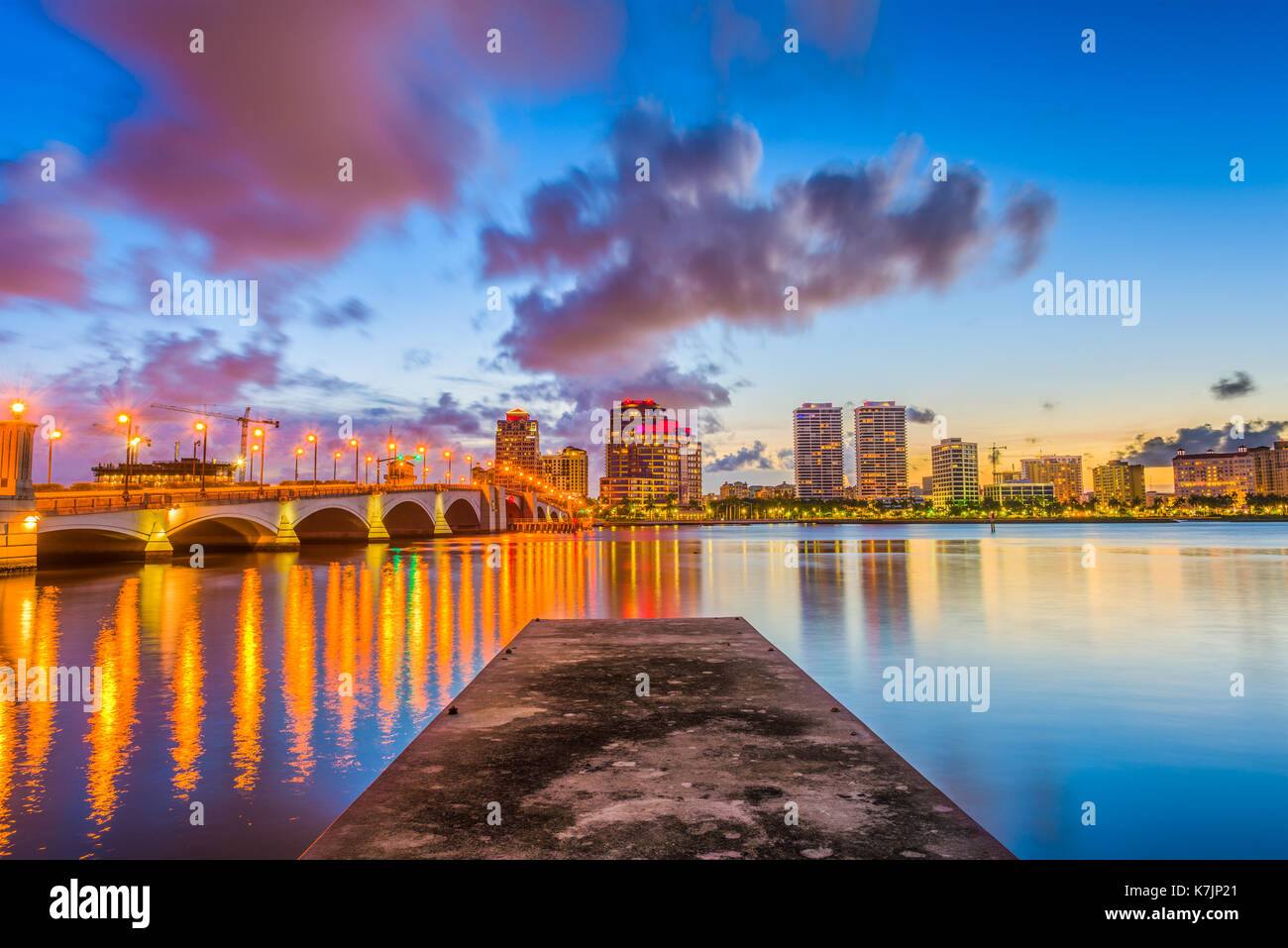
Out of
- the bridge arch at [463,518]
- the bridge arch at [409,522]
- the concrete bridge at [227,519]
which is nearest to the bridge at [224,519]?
the concrete bridge at [227,519]

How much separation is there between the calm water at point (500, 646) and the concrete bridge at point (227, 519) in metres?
11.8

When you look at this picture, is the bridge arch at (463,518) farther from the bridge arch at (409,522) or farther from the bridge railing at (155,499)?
the bridge railing at (155,499)

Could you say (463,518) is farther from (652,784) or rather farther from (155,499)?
(652,784)

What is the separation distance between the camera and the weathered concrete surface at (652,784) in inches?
232

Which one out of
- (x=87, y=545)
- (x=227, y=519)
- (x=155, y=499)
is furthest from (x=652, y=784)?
(x=227, y=519)

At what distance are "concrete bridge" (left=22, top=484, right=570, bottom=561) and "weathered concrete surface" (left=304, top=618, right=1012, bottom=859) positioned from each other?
46304 millimetres

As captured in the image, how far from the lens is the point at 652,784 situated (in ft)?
24.2

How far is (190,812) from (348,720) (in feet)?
14.0

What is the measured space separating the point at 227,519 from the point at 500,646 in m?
60.9

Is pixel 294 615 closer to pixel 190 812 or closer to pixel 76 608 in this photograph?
pixel 76 608

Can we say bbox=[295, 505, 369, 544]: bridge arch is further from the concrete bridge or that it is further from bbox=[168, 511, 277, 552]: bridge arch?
bbox=[168, 511, 277, 552]: bridge arch

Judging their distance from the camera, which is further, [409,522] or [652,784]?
[409,522]
